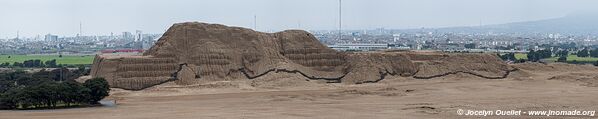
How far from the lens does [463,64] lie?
62875 mm

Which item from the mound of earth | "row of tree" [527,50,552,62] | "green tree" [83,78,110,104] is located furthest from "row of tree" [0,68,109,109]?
"row of tree" [527,50,552,62]

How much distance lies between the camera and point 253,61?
58312mm

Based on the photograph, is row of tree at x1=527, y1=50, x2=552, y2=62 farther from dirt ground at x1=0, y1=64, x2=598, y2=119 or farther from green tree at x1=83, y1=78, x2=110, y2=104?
green tree at x1=83, y1=78, x2=110, y2=104

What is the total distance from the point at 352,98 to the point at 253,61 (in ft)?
39.0

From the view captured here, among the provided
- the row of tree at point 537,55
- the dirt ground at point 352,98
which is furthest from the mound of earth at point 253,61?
the row of tree at point 537,55

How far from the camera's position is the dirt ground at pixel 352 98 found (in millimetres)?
39844

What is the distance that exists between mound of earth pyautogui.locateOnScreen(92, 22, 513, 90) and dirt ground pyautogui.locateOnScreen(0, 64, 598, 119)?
46.2 inches

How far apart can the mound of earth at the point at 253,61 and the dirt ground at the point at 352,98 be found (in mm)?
1174

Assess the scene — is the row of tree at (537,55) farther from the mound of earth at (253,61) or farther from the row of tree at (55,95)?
the row of tree at (55,95)

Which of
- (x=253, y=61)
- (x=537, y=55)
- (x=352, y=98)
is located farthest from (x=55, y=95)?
(x=537, y=55)

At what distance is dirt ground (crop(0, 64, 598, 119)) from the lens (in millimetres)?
39844

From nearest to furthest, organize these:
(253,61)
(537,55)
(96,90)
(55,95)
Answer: (55,95) < (96,90) < (253,61) < (537,55)

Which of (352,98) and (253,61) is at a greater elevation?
(253,61)

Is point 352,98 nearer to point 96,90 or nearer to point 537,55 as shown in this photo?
point 96,90
